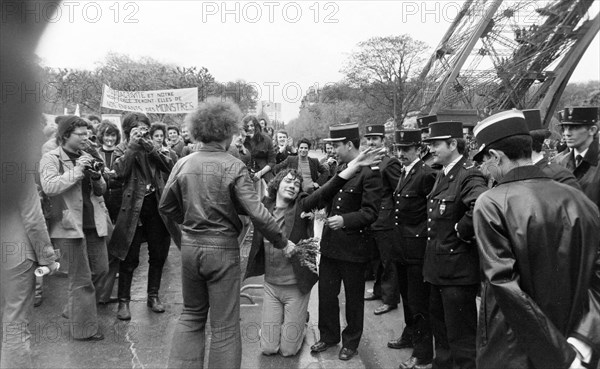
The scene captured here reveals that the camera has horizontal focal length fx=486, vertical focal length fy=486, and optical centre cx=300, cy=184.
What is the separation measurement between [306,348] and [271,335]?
1.16ft

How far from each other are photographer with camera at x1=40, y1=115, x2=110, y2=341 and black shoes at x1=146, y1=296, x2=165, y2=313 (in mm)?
706

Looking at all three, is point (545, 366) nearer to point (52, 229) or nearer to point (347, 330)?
point (347, 330)

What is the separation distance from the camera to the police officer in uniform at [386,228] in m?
4.48

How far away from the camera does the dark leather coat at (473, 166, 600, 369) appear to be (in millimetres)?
1842

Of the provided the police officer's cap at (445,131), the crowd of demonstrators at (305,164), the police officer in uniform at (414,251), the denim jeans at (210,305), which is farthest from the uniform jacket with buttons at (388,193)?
→ the crowd of demonstrators at (305,164)

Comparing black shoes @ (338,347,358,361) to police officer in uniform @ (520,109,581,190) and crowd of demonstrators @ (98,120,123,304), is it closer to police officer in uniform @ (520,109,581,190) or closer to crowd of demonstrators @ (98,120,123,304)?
police officer in uniform @ (520,109,581,190)

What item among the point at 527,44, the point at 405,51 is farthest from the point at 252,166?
the point at 405,51

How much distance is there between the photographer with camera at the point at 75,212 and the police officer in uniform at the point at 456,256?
271 centimetres

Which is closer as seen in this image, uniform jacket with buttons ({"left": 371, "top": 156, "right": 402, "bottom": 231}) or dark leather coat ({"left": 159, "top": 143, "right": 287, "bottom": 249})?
dark leather coat ({"left": 159, "top": 143, "right": 287, "bottom": 249})

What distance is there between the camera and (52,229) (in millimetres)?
3859

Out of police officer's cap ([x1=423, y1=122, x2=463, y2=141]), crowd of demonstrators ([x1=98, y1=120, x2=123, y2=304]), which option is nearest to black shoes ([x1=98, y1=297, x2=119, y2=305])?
crowd of demonstrators ([x1=98, y1=120, x2=123, y2=304])

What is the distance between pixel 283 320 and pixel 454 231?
65.9 inches

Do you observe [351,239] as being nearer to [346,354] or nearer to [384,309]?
[346,354]

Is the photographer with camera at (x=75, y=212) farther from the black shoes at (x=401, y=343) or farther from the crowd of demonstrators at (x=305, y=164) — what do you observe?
the crowd of demonstrators at (x=305, y=164)
